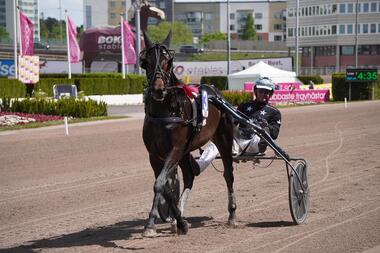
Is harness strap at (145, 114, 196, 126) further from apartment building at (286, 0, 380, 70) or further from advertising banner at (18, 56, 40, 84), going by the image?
apartment building at (286, 0, 380, 70)

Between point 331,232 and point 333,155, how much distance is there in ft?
25.3

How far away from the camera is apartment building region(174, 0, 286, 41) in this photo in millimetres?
139625

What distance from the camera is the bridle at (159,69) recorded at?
20.6 feet

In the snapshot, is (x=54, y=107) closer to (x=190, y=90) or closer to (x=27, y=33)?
(x=27, y=33)

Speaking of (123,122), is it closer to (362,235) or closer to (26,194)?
(26,194)

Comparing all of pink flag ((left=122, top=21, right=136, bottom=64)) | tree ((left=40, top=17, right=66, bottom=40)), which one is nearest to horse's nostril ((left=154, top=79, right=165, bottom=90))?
pink flag ((left=122, top=21, right=136, bottom=64))

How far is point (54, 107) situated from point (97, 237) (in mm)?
20156

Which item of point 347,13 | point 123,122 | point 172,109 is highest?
point 347,13

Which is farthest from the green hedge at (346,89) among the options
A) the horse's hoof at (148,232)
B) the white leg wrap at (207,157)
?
the horse's hoof at (148,232)

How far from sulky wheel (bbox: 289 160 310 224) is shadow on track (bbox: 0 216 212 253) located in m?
1.09

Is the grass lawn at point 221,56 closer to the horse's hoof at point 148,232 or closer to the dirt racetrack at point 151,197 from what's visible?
the dirt racetrack at point 151,197

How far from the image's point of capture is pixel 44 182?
11.6 metres

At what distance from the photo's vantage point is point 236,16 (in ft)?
474

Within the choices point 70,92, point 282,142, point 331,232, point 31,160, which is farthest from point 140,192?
point 70,92
